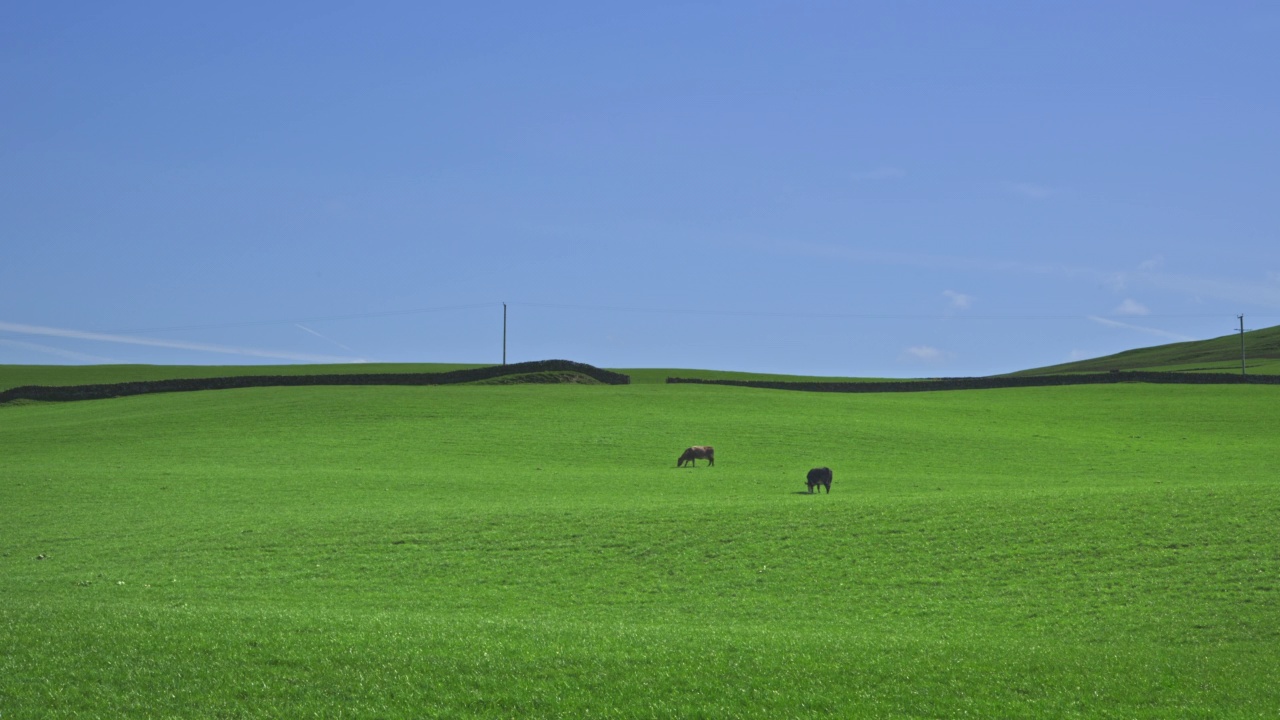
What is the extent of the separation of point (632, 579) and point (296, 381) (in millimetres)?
58393

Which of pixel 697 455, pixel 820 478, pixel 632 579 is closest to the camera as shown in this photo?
pixel 632 579

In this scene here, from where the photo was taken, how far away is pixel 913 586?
17.9m

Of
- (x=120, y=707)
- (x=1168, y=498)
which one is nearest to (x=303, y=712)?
(x=120, y=707)

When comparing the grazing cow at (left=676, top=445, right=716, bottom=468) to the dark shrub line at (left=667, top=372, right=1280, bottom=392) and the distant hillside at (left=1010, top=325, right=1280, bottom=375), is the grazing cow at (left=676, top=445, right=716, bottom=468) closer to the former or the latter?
the dark shrub line at (left=667, top=372, right=1280, bottom=392)

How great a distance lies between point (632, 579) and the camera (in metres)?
19.1

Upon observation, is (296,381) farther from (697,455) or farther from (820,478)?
(820,478)

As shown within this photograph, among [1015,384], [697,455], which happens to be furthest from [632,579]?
[1015,384]

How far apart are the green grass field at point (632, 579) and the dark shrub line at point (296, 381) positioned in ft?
87.8

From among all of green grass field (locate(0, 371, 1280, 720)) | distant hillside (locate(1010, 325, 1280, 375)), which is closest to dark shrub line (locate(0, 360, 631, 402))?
green grass field (locate(0, 371, 1280, 720))

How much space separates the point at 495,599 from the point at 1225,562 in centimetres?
1270

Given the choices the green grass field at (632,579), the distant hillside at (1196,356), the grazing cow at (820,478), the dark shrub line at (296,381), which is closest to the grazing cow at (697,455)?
the green grass field at (632,579)

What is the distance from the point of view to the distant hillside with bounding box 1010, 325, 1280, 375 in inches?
4675

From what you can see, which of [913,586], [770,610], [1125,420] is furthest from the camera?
[1125,420]

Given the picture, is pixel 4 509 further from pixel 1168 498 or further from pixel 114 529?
pixel 1168 498
